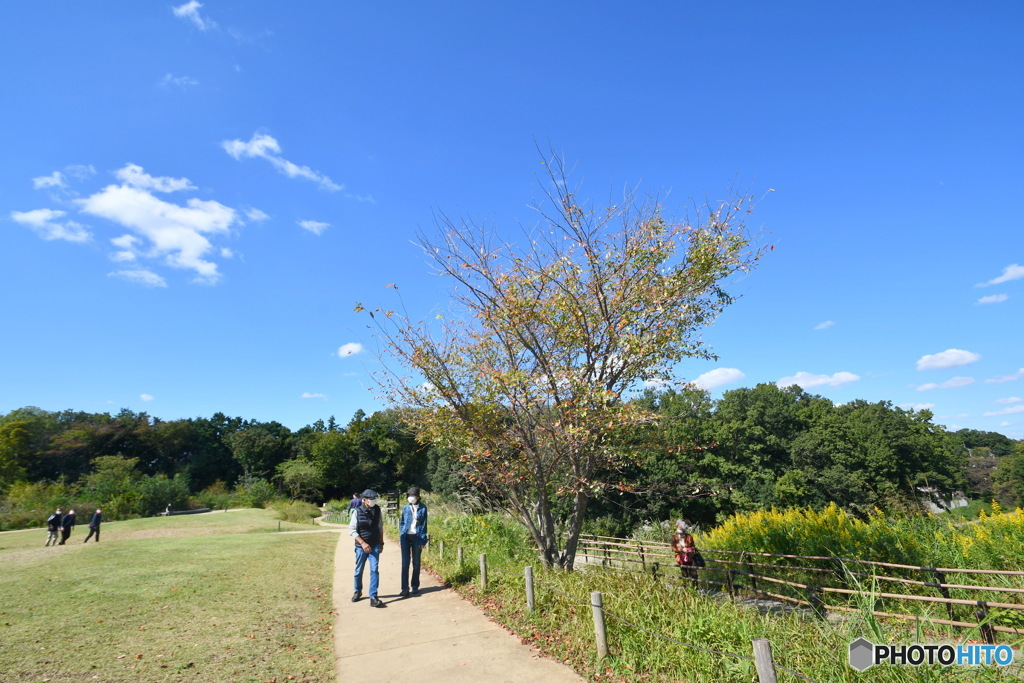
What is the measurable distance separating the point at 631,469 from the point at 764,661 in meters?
15.4

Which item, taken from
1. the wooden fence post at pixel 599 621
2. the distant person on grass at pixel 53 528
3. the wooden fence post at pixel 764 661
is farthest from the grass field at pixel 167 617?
the distant person on grass at pixel 53 528

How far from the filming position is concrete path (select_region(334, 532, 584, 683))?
510 centimetres

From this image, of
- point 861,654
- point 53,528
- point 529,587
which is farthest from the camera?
point 53,528

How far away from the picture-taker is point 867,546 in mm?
9484

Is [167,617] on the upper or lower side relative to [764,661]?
lower

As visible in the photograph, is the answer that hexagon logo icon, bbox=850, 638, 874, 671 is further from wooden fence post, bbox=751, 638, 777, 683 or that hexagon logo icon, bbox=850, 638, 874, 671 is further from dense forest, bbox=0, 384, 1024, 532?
dense forest, bbox=0, 384, 1024, 532

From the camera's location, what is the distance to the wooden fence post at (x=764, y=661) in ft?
10.7

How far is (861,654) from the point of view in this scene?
3.94 m

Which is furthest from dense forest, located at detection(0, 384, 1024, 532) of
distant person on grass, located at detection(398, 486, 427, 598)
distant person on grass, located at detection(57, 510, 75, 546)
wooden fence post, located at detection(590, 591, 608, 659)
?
distant person on grass, located at detection(57, 510, 75, 546)

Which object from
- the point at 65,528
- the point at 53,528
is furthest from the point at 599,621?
the point at 53,528

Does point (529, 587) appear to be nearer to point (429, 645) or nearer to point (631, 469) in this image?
point (429, 645)

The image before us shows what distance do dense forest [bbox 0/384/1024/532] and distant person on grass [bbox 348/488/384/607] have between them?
7.89 ft

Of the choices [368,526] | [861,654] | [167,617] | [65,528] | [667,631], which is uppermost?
[368,526]

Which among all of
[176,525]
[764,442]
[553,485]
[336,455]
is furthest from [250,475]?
[553,485]
